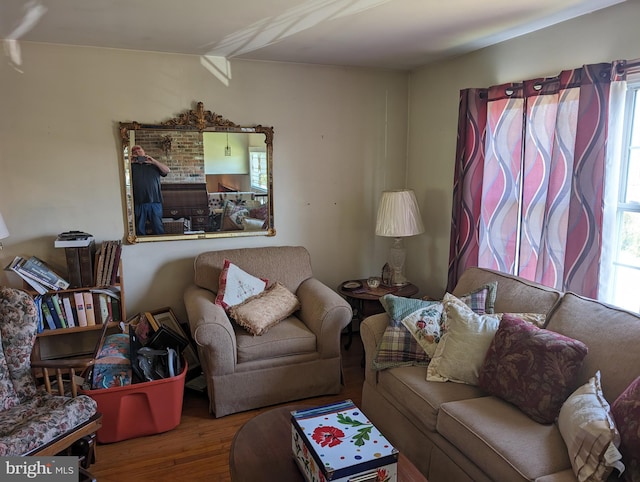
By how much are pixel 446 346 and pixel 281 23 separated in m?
1.97

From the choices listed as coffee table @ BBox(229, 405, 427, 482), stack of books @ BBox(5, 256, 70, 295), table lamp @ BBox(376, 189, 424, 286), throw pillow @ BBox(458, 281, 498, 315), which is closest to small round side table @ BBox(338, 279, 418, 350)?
table lamp @ BBox(376, 189, 424, 286)

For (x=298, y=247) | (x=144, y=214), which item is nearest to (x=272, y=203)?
(x=298, y=247)

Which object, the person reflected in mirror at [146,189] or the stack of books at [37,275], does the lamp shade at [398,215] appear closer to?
the person reflected in mirror at [146,189]

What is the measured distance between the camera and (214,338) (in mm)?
2598

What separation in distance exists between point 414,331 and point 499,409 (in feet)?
1.92

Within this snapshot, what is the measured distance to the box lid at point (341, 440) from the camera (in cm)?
147

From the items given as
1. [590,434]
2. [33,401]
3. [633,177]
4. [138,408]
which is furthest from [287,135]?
[590,434]

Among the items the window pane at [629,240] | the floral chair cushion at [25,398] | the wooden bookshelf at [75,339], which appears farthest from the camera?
the wooden bookshelf at [75,339]

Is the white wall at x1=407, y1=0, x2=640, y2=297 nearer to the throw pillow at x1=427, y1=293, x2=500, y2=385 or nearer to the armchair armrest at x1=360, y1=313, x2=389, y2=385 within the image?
the armchair armrest at x1=360, y1=313, x2=389, y2=385

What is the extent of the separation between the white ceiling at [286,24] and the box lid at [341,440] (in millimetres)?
1886

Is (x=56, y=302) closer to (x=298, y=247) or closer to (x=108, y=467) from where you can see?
(x=108, y=467)

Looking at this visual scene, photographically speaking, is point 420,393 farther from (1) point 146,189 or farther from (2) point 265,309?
(1) point 146,189

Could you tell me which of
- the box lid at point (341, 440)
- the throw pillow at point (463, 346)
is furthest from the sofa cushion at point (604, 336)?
the box lid at point (341, 440)

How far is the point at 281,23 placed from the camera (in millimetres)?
2520
